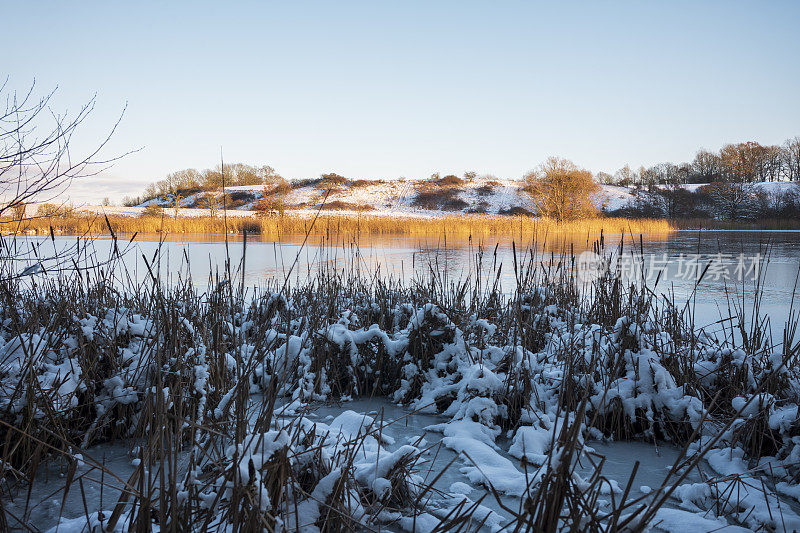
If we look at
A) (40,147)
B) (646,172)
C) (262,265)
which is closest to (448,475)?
(40,147)

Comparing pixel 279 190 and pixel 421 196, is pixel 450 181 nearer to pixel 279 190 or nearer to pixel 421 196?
pixel 421 196

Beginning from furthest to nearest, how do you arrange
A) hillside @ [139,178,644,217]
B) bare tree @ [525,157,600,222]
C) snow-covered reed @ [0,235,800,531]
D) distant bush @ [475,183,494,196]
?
distant bush @ [475,183,494,196] < hillside @ [139,178,644,217] < bare tree @ [525,157,600,222] < snow-covered reed @ [0,235,800,531]

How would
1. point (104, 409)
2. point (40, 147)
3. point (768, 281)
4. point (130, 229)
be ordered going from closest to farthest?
point (104, 409)
point (40, 147)
point (768, 281)
point (130, 229)

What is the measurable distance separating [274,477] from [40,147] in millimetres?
2747

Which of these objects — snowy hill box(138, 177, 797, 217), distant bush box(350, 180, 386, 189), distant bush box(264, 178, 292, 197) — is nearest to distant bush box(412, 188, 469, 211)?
snowy hill box(138, 177, 797, 217)

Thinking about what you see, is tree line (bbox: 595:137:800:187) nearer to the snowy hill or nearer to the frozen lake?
the snowy hill

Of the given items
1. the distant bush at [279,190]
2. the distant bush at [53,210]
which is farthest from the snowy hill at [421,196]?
the distant bush at [53,210]

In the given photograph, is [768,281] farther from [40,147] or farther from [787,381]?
[40,147]

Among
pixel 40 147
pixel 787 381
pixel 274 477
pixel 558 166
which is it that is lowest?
pixel 787 381

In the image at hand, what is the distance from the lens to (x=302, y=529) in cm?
133

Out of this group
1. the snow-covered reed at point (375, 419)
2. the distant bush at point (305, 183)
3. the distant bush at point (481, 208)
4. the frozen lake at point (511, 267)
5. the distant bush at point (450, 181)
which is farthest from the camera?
the distant bush at point (305, 183)

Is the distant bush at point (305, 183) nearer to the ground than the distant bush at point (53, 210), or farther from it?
farther from it

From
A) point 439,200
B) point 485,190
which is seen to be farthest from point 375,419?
point 485,190

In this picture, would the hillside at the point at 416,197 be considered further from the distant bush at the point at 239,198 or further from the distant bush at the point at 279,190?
the distant bush at the point at 279,190
